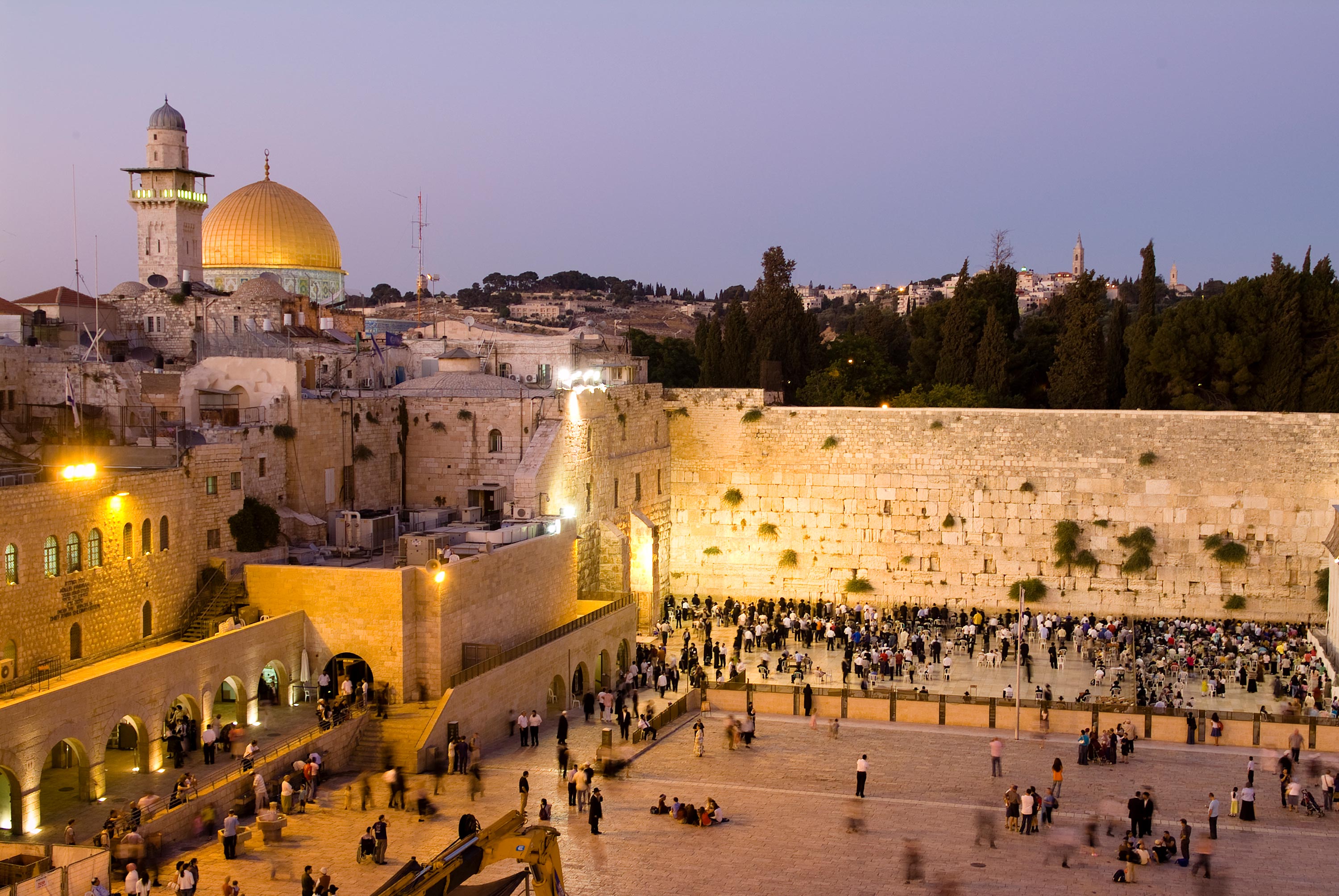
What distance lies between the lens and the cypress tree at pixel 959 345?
34250 millimetres

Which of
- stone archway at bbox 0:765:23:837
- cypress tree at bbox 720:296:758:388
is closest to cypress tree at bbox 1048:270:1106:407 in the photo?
cypress tree at bbox 720:296:758:388

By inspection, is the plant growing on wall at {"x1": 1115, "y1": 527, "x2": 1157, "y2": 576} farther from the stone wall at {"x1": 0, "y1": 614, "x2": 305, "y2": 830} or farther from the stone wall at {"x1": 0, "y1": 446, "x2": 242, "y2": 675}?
the stone wall at {"x1": 0, "y1": 446, "x2": 242, "y2": 675}

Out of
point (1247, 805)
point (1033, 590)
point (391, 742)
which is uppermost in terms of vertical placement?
point (1033, 590)

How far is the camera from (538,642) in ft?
66.9

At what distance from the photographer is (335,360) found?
28281 millimetres

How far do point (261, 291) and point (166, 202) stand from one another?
28.6 ft

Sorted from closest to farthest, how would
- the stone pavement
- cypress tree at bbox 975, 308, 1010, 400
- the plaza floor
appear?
the stone pavement, the plaza floor, cypress tree at bbox 975, 308, 1010, 400

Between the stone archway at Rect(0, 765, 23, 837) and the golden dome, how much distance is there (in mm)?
26346

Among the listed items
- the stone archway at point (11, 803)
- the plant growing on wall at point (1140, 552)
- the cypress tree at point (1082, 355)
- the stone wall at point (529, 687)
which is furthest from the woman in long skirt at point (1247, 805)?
the cypress tree at point (1082, 355)

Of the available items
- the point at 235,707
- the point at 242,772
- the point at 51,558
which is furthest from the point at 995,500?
the point at 51,558

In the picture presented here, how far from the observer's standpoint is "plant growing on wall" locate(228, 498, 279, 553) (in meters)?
19.9

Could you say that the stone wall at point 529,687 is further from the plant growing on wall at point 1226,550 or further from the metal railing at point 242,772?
the plant growing on wall at point 1226,550

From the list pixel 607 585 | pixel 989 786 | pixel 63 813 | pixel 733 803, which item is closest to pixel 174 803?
pixel 63 813

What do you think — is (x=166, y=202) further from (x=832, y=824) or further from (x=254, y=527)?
(x=832, y=824)
